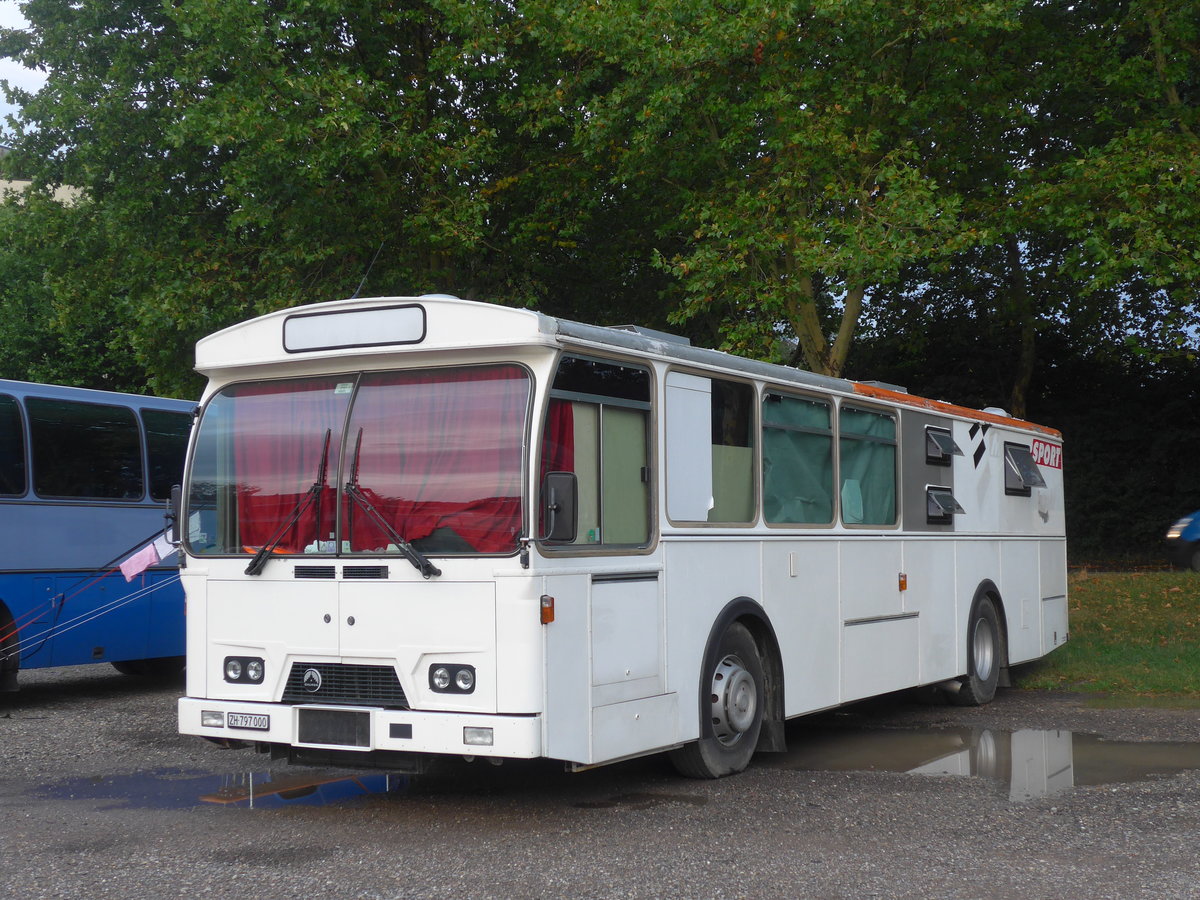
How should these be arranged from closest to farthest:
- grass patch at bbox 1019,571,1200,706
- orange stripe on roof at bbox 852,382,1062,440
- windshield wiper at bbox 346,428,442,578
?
windshield wiper at bbox 346,428,442,578
orange stripe on roof at bbox 852,382,1062,440
grass patch at bbox 1019,571,1200,706

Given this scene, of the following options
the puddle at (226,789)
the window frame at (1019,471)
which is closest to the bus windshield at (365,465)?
the puddle at (226,789)

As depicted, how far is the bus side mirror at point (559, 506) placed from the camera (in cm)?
685

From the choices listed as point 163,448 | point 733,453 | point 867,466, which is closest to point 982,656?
point 867,466

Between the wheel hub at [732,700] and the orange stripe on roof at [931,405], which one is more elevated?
the orange stripe on roof at [931,405]

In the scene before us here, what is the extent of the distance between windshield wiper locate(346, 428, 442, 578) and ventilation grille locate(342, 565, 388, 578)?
16 cm

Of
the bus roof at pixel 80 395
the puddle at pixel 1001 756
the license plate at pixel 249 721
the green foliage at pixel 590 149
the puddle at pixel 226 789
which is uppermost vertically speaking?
the green foliage at pixel 590 149

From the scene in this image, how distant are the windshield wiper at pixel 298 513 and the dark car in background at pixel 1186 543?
19.0 meters

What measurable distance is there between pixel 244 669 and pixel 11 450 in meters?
5.89

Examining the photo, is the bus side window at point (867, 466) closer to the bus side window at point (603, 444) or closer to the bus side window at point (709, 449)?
the bus side window at point (709, 449)

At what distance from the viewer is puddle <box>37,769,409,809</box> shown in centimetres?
808

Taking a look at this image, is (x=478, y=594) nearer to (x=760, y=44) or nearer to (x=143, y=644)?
(x=143, y=644)

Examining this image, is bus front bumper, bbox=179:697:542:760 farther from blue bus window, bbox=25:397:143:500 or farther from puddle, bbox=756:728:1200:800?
blue bus window, bbox=25:397:143:500

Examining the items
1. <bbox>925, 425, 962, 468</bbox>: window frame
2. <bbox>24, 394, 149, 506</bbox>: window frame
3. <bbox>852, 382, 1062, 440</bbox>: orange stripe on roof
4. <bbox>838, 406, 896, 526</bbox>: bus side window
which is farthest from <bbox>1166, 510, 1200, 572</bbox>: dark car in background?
<bbox>24, 394, 149, 506</bbox>: window frame

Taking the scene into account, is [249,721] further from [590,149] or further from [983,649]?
[590,149]
